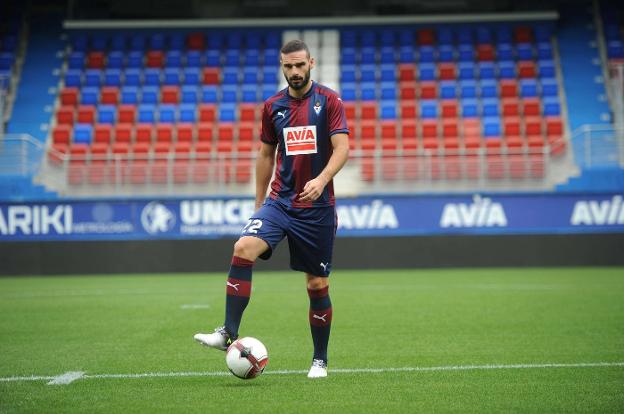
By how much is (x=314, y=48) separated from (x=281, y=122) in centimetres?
2153

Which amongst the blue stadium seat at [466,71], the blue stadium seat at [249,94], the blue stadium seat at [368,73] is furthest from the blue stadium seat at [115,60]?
the blue stadium seat at [466,71]

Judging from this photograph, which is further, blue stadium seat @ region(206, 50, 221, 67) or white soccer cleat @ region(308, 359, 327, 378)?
blue stadium seat @ region(206, 50, 221, 67)

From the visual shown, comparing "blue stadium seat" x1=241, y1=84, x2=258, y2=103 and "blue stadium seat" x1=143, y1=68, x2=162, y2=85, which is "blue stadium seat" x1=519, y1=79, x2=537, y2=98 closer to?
"blue stadium seat" x1=241, y1=84, x2=258, y2=103

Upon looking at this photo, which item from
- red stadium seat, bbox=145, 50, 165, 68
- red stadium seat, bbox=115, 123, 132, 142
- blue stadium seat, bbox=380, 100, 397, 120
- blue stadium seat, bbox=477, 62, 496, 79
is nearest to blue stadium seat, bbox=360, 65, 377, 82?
blue stadium seat, bbox=380, 100, 397, 120

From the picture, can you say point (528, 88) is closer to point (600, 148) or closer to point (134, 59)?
point (600, 148)

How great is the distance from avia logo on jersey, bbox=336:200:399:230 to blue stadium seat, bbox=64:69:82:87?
1120cm

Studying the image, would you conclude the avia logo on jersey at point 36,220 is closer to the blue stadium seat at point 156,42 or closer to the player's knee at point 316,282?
the blue stadium seat at point 156,42

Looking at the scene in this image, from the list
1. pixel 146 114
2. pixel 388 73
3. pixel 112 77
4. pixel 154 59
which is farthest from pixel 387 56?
pixel 112 77

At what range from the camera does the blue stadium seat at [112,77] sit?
26.0 meters

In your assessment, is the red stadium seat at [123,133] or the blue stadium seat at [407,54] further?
the blue stadium seat at [407,54]

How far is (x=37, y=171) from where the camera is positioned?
18844 mm

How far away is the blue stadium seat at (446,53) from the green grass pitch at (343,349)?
518 inches

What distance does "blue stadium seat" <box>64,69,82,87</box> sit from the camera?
85.9 feet

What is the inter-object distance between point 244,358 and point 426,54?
21.8 m
